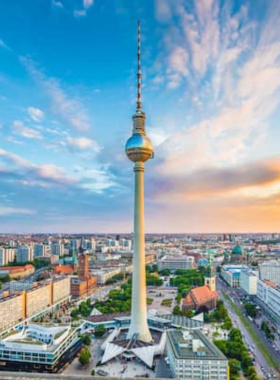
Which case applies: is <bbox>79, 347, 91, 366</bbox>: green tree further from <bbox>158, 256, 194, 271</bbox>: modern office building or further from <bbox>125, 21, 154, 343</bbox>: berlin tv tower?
<bbox>158, 256, 194, 271</bbox>: modern office building

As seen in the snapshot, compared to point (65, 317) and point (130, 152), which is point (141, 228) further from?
point (65, 317)

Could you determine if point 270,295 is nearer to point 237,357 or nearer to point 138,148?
point 237,357

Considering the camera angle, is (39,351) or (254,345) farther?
(254,345)

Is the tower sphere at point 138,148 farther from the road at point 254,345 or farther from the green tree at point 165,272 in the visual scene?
the green tree at point 165,272

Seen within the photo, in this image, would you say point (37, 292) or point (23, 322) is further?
point (37, 292)

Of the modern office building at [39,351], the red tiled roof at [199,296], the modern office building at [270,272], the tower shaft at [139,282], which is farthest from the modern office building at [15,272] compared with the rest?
the tower shaft at [139,282]

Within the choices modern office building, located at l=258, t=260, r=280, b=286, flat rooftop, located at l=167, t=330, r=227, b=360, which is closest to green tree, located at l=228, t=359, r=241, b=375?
flat rooftop, located at l=167, t=330, r=227, b=360

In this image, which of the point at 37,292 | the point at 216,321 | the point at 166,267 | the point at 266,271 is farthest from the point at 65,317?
the point at 166,267

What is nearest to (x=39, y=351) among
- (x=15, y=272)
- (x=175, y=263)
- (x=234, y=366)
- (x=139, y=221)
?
(x=139, y=221)
